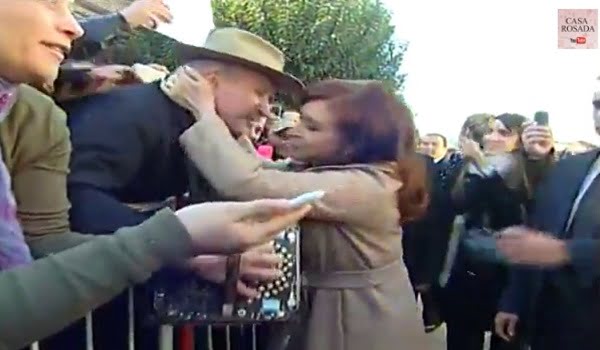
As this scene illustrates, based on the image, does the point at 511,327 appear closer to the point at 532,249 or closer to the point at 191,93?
the point at 532,249

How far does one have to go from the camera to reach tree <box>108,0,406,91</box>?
1644 centimetres

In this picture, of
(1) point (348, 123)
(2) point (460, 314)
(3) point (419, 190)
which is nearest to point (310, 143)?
(1) point (348, 123)

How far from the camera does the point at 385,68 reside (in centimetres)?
1858

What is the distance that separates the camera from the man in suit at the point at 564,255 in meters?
3.55

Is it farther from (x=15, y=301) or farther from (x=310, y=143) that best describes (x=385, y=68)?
(x=15, y=301)

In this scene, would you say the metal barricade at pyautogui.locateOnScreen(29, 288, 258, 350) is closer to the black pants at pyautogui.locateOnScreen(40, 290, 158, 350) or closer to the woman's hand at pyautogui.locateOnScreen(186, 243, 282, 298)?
the black pants at pyautogui.locateOnScreen(40, 290, 158, 350)

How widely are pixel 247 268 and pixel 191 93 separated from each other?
0.71 m

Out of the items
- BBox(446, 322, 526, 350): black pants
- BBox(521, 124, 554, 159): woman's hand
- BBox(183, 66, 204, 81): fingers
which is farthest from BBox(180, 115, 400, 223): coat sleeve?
BBox(446, 322, 526, 350): black pants

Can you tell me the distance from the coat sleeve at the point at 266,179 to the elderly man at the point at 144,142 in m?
0.07

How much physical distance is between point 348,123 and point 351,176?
0.21 m

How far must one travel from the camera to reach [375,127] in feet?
10.8

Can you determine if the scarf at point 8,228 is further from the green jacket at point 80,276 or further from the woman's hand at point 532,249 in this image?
the woman's hand at point 532,249

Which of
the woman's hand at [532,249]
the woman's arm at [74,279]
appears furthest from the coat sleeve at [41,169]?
the woman's hand at [532,249]

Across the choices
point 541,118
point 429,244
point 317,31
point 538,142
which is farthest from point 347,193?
point 317,31
